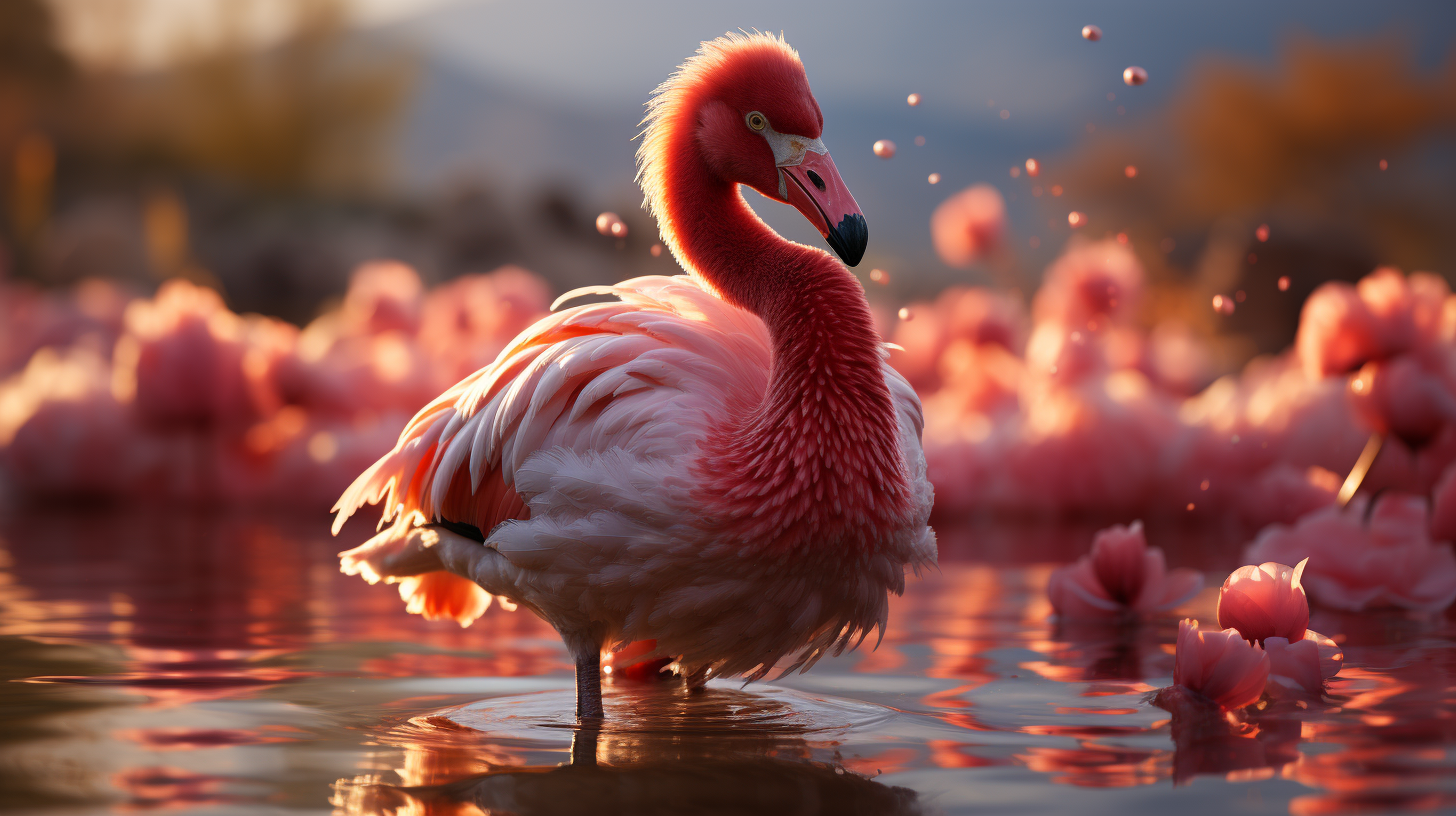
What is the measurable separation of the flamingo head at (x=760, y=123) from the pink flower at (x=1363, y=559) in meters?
1.79

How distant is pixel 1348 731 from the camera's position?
2383 millimetres

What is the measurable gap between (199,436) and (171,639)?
390cm

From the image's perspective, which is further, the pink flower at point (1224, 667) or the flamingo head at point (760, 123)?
the flamingo head at point (760, 123)

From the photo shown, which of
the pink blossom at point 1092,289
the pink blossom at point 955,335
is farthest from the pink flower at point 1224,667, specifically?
the pink blossom at point 955,335

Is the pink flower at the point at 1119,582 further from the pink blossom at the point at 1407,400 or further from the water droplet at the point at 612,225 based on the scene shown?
the water droplet at the point at 612,225

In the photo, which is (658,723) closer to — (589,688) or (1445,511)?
(589,688)

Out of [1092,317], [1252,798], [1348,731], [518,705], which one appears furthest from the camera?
[1092,317]

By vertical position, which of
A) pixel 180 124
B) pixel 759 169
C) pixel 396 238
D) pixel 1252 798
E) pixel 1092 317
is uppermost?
pixel 180 124

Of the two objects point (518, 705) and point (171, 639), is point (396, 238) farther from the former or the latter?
point (518, 705)

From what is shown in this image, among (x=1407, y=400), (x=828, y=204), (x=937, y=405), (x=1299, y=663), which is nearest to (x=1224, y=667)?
(x=1299, y=663)

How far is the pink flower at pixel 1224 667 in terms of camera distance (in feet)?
8.34

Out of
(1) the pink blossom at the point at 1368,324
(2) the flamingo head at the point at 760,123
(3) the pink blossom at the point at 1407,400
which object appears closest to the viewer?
(2) the flamingo head at the point at 760,123

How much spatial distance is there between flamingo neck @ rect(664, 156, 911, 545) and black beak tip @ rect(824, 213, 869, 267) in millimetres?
83

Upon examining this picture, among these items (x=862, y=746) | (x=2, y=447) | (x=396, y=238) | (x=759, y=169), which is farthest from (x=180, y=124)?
(x=862, y=746)
